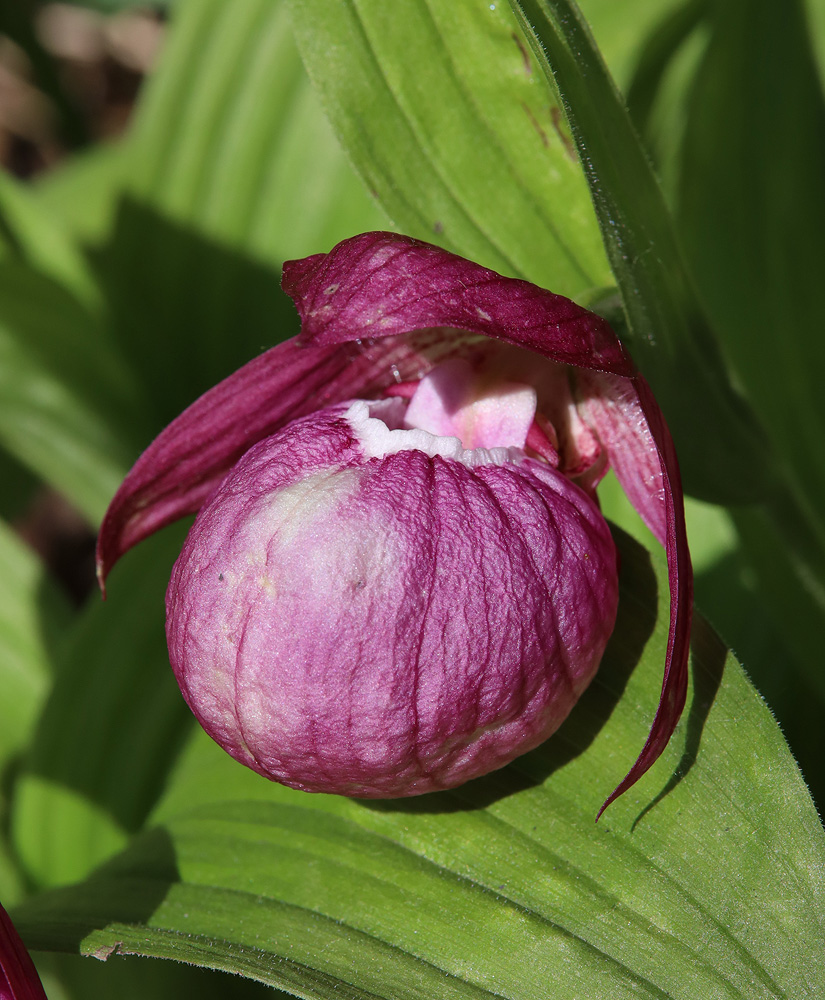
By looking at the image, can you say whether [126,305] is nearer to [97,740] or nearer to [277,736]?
[97,740]

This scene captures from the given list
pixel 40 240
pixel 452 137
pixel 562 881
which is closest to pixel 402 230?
pixel 452 137

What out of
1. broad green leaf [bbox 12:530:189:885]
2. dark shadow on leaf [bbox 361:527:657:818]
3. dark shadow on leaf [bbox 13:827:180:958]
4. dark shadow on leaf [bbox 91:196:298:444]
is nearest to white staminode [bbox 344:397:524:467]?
dark shadow on leaf [bbox 361:527:657:818]

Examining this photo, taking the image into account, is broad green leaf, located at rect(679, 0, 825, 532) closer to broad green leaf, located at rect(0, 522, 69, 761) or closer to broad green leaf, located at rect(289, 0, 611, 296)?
broad green leaf, located at rect(289, 0, 611, 296)

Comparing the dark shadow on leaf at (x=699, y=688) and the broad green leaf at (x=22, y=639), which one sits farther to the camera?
the broad green leaf at (x=22, y=639)

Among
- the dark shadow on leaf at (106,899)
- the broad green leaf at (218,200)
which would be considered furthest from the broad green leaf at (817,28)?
the dark shadow on leaf at (106,899)

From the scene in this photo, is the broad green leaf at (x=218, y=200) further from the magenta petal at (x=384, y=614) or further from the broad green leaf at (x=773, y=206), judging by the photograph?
the magenta petal at (x=384, y=614)

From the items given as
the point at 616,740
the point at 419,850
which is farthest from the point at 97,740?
the point at 616,740
